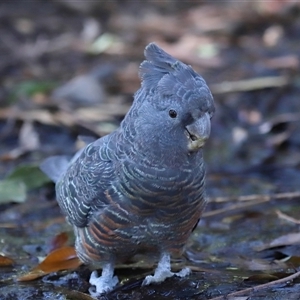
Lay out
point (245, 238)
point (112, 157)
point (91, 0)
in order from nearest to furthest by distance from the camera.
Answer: point (112, 157) → point (245, 238) → point (91, 0)

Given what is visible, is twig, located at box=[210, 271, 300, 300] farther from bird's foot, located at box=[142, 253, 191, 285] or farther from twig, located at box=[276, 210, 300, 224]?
twig, located at box=[276, 210, 300, 224]

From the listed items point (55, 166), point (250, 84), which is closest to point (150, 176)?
point (55, 166)

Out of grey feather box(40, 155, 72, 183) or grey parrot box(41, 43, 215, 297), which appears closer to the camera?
grey parrot box(41, 43, 215, 297)

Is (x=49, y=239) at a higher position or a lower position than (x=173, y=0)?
lower

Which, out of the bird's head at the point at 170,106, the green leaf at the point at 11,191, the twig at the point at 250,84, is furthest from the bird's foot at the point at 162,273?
the twig at the point at 250,84

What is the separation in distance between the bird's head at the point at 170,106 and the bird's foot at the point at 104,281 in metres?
0.82

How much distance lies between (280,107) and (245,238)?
9.25ft

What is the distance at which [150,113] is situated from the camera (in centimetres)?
320

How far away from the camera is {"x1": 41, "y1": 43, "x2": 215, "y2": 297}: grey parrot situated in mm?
3119

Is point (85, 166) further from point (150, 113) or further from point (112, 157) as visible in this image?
point (150, 113)

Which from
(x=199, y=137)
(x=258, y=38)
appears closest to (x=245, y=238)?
(x=199, y=137)

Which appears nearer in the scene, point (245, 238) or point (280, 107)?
point (245, 238)

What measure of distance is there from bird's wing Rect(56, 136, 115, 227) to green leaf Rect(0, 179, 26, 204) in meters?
1.11

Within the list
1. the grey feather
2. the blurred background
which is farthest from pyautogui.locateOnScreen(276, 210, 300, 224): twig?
the grey feather
